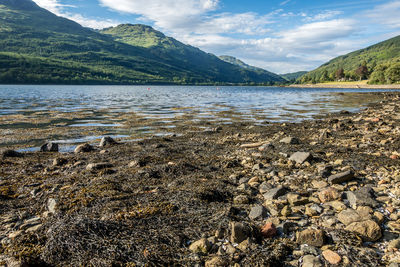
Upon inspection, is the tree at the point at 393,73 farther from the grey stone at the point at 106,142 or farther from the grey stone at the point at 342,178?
the grey stone at the point at 106,142

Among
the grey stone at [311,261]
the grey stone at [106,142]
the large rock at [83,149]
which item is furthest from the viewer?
the grey stone at [106,142]

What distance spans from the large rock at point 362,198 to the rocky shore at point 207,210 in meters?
0.03

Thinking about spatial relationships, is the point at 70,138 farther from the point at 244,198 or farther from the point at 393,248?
the point at 393,248

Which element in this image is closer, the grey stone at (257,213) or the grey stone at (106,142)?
the grey stone at (257,213)

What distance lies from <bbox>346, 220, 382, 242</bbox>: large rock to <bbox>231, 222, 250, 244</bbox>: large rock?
2157 mm

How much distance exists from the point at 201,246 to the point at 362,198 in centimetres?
455

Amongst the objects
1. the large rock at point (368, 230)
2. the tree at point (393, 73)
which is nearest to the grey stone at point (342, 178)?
the large rock at point (368, 230)

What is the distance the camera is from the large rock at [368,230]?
483 cm

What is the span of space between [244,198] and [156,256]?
127 inches

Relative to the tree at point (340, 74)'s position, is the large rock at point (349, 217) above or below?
below

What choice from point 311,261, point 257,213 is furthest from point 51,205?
point 311,261

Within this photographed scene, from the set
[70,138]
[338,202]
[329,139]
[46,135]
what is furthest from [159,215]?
[46,135]

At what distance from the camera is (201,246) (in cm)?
481

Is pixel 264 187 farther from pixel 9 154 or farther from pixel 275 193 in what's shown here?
pixel 9 154
